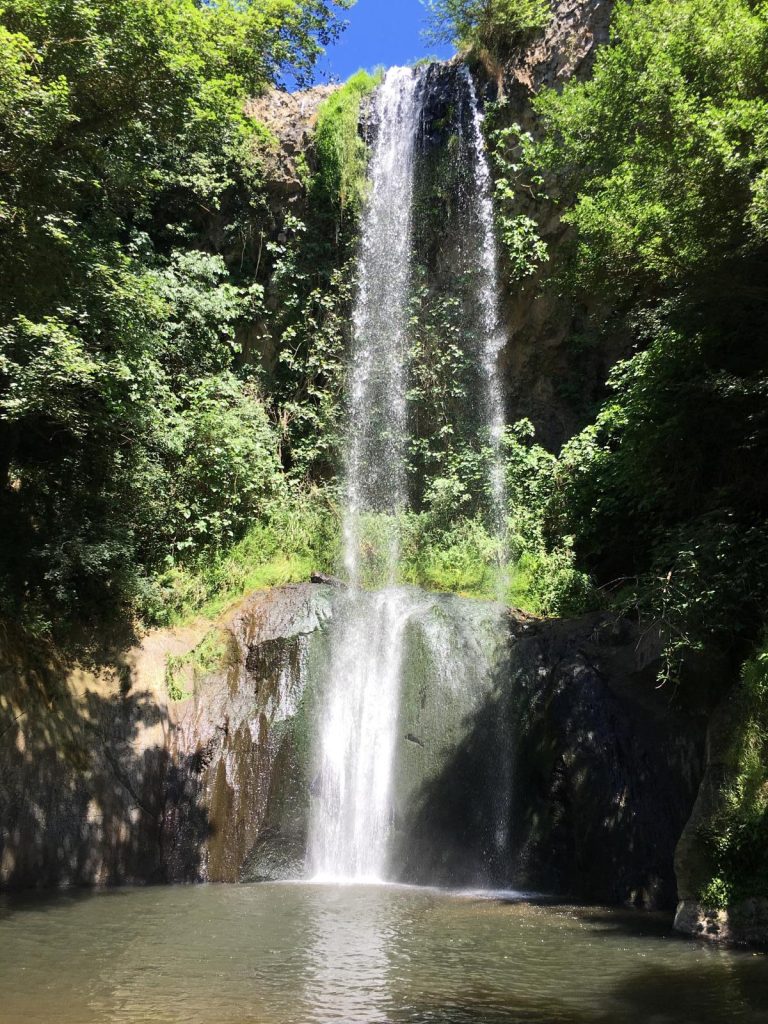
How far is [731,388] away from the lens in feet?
29.3

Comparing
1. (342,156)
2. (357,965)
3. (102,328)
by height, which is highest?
(342,156)

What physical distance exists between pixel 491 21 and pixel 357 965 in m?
17.8

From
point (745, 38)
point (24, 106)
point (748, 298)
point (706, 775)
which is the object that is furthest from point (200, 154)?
point (706, 775)

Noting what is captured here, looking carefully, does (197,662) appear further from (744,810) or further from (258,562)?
(744,810)

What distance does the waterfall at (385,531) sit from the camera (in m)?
11.0

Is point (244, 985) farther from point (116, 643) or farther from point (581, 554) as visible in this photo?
point (581, 554)

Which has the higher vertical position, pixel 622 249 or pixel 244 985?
pixel 622 249

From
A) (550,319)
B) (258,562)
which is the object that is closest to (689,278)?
(258,562)

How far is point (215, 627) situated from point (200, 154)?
32.8 ft

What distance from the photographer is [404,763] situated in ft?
37.1

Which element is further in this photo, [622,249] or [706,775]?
[622,249]

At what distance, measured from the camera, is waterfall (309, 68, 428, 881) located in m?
11.0

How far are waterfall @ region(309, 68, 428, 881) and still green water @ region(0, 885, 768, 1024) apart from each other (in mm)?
1977

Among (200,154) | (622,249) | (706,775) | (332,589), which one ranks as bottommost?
(706,775)
